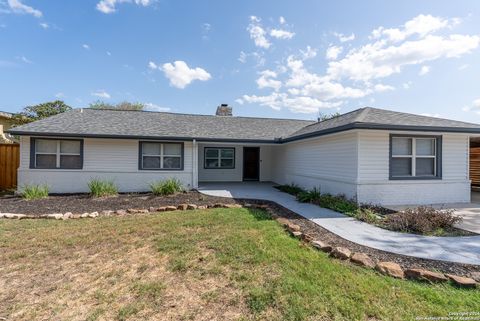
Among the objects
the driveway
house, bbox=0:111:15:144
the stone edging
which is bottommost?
the stone edging

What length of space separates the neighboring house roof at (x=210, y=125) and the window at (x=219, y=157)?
164 cm

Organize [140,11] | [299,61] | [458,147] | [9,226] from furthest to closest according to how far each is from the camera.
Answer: [299,61]
[140,11]
[458,147]
[9,226]

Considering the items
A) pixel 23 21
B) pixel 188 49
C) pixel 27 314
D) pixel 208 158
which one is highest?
pixel 188 49

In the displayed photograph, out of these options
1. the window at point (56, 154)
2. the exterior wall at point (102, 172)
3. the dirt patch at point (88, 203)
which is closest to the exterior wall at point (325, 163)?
the dirt patch at point (88, 203)

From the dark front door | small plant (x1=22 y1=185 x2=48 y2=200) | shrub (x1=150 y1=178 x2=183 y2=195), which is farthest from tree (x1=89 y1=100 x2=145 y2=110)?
shrub (x1=150 y1=178 x2=183 y2=195)

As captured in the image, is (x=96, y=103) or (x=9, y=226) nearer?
(x=9, y=226)

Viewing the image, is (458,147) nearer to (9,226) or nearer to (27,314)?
(27,314)

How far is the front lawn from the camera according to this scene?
109 inches

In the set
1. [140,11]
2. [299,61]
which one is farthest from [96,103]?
[299,61]

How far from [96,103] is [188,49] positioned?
26.6 m

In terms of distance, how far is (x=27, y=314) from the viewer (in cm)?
278

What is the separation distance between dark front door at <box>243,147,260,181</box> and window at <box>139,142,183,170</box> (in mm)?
5081

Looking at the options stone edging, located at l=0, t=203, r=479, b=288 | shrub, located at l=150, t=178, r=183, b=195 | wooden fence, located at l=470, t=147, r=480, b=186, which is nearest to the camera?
stone edging, located at l=0, t=203, r=479, b=288

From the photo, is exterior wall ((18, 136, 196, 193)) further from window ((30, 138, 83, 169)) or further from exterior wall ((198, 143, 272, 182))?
exterior wall ((198, 143, 272, 182))
